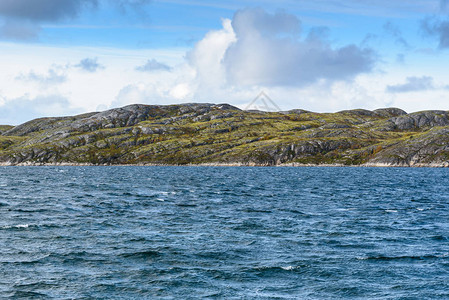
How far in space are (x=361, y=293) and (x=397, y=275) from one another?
4.65 m

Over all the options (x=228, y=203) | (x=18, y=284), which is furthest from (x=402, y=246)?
(x=228, y=203)

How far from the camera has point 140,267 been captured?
28.0 metres

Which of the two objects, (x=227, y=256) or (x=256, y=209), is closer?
(x=227, y=256)

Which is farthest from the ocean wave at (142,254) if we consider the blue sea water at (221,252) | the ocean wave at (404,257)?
the ocean wave at (404,257)

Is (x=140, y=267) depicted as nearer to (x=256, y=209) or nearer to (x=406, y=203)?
(x=256, y=209)

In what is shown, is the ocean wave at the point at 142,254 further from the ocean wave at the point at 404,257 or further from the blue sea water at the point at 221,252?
the ocean wave at the point at 404,257

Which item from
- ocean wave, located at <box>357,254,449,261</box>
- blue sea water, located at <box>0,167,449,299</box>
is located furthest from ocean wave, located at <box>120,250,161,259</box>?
ocean wave, located at <box>357,254,449,261</box>

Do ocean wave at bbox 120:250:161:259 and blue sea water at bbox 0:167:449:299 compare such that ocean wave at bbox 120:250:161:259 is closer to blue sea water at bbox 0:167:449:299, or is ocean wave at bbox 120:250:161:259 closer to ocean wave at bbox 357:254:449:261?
blue sea water at bbox 0:167:449:299

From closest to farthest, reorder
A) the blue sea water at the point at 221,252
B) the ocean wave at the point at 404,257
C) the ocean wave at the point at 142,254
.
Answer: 1. the blue sea water at the point at 221,252
2. the ocean wave at the point at 404,257
3. the ocean wave at the point at 142,254

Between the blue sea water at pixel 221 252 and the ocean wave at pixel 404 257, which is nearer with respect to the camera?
the blue sea water at pixel 221 252

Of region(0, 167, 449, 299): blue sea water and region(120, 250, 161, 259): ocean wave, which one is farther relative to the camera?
region(120, 250, 161, 259): ocean wave

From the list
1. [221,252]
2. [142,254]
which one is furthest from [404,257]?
[142,254]

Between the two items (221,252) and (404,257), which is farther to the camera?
(221,252)

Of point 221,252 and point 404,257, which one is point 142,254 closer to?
point 221,252
